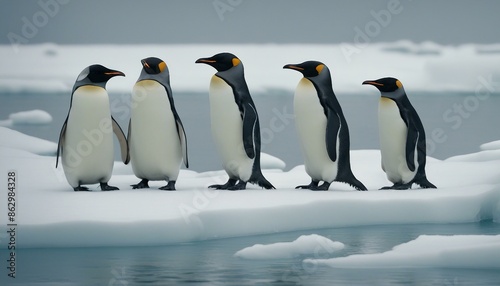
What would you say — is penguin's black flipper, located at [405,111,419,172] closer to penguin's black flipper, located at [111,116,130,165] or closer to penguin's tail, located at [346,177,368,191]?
penguin's tail, located at [346,177,368,191]

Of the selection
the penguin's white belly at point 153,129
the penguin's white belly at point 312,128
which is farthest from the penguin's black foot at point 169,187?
the penguin's white belly at point 312,128

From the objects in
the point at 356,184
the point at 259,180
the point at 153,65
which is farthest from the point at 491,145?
the point at 153,65

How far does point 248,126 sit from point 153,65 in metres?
0.86

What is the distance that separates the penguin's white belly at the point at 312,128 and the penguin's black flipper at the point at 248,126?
16.1 inches

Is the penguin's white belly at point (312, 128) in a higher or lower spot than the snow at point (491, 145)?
lower

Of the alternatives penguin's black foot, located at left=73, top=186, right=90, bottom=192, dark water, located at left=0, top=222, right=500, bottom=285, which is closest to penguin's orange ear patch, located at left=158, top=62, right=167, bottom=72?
penguin's black foot, located at left=73, top=186, right=90, bottom=192

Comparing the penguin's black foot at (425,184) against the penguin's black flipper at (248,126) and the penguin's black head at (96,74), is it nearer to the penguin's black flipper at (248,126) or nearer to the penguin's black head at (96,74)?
the penguin's black flipper at (248,126)

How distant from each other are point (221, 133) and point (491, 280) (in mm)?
2819

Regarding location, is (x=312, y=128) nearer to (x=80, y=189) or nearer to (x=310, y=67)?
(x=310, y=67)

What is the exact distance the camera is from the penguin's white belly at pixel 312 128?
7.11m

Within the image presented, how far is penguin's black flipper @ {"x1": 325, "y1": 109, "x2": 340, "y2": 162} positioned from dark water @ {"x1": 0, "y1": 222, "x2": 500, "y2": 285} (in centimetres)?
110

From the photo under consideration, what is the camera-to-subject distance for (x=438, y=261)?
5094 millimetres

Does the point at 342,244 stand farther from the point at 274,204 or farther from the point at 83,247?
the point at 83,247

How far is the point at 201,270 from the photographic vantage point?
196 inches
